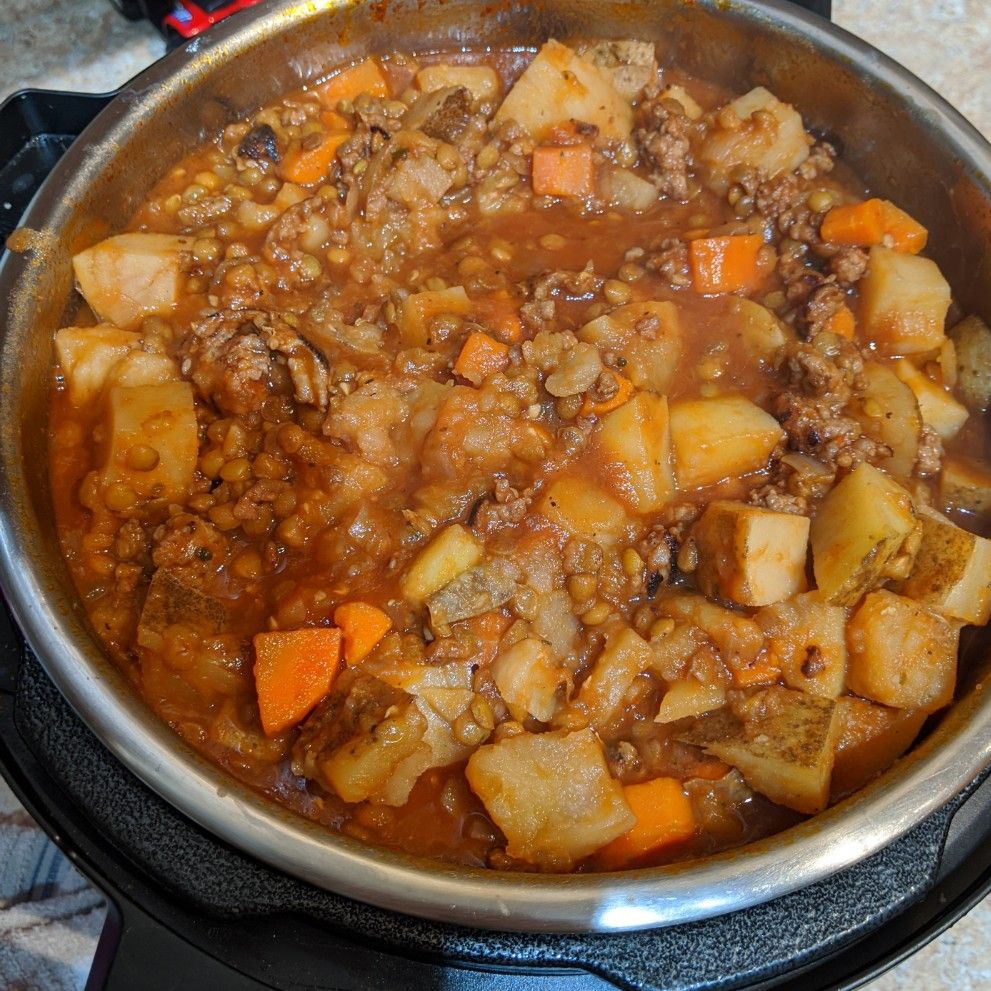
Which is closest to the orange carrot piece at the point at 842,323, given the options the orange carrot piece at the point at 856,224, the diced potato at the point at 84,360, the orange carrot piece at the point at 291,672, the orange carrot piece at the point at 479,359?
the orange carrot piece at the point at 856,224

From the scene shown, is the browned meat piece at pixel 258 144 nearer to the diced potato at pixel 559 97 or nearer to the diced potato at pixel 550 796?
the diced potato at pixel 559 97

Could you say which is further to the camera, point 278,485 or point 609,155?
point 609,155

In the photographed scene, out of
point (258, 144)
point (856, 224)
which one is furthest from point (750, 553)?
point (258, 144)

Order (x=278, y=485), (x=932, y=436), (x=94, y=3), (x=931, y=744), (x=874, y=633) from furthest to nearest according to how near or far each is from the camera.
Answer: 1. (x=94, y=3)
2. (x=932, y=436)
3. (x=278, y=485)
4. (x=874, y=633)
5. (x=931, y=744)

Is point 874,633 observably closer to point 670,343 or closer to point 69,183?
point 670,343

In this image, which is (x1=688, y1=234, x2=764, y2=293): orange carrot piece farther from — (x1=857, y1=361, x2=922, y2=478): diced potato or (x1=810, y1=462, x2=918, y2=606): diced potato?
(x1=810, y1=462, x2=918, y2=606): diced potato

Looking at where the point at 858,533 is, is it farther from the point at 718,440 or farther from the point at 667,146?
the point at 667,146

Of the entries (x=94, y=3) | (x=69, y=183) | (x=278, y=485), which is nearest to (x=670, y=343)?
(x=278, y=485)

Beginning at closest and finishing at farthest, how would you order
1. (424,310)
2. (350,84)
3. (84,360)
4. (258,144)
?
(84,360), (424,310), (258,144), (350,84)
